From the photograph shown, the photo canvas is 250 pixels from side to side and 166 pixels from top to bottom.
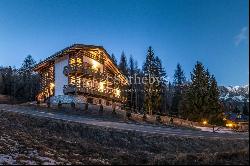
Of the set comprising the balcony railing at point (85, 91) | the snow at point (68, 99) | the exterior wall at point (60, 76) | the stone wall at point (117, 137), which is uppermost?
the exterior wall at point (60, 76)

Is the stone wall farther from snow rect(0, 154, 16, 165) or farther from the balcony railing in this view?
the balcony railing

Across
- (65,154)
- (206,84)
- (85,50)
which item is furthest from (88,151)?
(85,50)

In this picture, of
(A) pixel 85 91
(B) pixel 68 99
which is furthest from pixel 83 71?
(B) pixel 68 99

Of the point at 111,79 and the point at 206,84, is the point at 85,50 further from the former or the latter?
the point at 206,84

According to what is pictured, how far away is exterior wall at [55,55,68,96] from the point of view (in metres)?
59.9

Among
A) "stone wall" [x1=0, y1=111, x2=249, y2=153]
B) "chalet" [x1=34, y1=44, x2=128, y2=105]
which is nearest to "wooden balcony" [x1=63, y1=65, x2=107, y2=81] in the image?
"chalet" [x1=34, y1=44, x2=128, y2=105]

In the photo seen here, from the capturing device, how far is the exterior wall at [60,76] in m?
59.9

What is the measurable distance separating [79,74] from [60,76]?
3.22 metres

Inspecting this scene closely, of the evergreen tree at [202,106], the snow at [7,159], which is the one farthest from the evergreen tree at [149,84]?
the snow at [7,159]

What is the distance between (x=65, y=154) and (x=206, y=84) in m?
37.7

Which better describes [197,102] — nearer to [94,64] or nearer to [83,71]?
[94,64]

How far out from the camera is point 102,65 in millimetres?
66125

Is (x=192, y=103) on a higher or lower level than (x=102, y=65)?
lower

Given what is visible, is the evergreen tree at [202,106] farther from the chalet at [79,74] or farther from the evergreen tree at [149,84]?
the chalet at [79,74]
